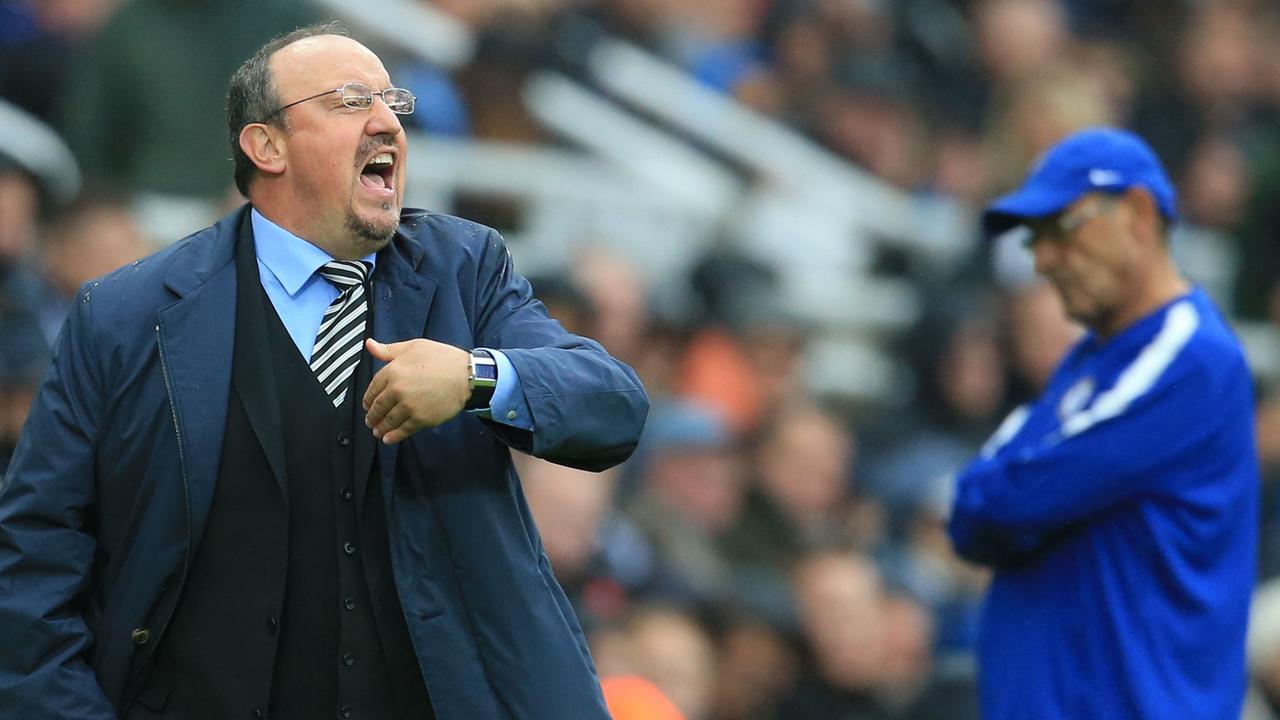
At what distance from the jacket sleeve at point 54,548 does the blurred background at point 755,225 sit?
161 cm

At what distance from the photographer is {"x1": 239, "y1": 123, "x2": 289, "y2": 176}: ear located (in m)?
2.94

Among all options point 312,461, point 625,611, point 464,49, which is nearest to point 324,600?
point 312,461

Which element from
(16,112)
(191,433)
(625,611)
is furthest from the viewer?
(16,112)

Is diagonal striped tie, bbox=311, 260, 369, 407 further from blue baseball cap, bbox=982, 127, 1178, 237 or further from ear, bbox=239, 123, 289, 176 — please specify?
blue baseball cap, bbox=982, 127, 1178, 237

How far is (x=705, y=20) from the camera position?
793 cm

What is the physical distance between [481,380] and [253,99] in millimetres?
705

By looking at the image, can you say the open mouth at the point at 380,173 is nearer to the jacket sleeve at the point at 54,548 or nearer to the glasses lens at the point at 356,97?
the glasses lens at the point at 356,97

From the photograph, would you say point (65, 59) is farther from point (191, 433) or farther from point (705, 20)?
→ point (191, 433)

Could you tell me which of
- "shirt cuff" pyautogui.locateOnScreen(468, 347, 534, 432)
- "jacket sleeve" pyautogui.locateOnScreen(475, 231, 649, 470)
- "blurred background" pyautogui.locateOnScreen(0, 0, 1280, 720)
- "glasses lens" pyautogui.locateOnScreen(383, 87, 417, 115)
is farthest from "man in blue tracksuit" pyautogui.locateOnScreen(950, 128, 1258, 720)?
"glasses lens" pyautogui.locateOnScreen(383, 87, 417, 115)

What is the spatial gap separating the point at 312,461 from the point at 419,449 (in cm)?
17

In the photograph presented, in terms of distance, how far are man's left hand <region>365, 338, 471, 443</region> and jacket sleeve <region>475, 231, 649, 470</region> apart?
0.38ft

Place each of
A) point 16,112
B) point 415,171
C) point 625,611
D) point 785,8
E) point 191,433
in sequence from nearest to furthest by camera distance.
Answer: point 191,433
point 625,611
point 16,112
point 415,171
point 785,8

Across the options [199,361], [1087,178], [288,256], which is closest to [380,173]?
[288,256]

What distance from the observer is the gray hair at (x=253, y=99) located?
2949 mm
